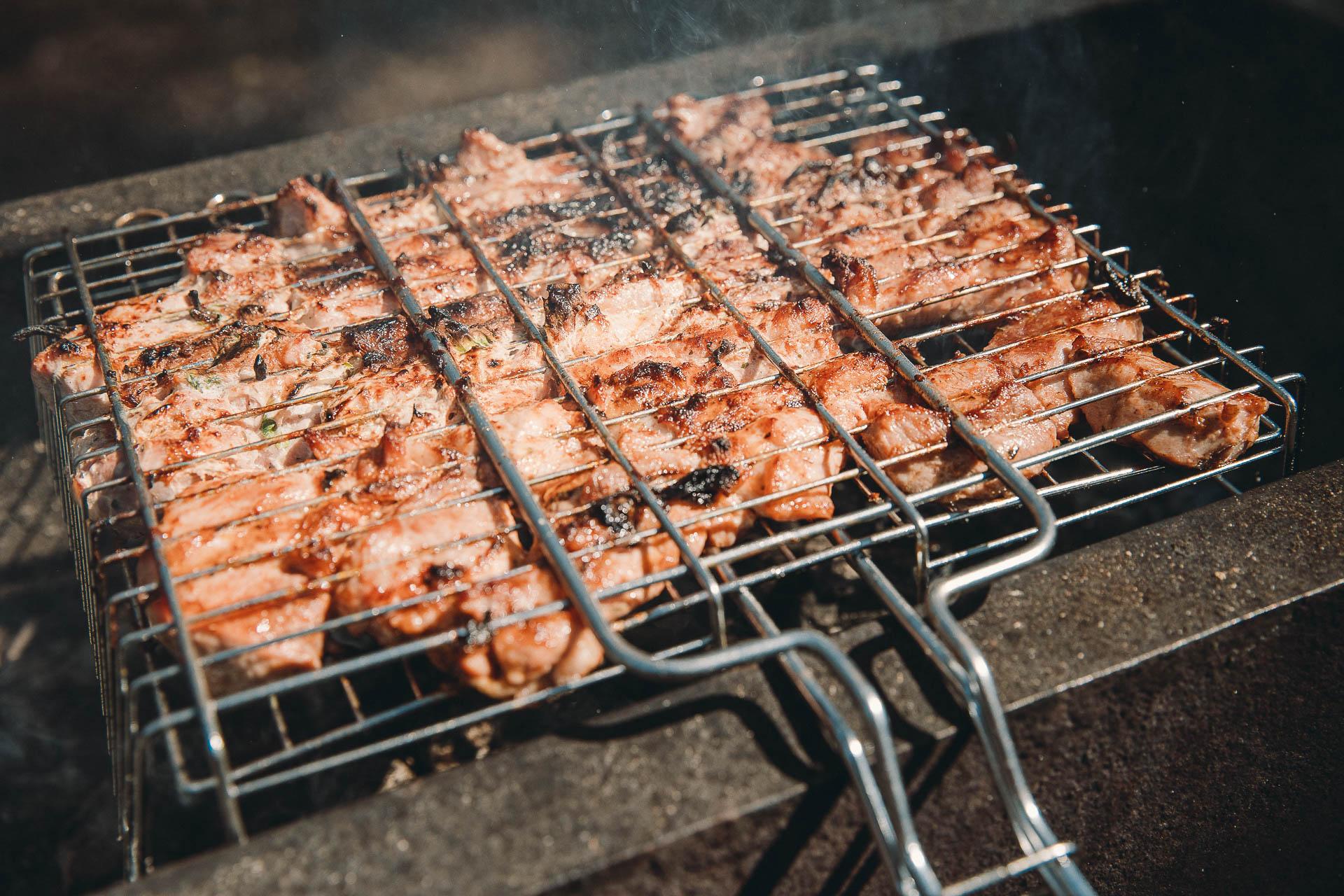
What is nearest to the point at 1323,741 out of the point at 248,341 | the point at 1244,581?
the point at 1244,581

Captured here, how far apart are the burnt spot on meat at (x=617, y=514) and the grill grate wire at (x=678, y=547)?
0.27 feet

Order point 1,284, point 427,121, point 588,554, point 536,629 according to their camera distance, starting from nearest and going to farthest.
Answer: point 536,629 → point 588,554 → point 1,284 → point 427,121

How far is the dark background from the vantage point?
4.54 meters

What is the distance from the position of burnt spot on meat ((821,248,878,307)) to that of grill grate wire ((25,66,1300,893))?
0.24 feet

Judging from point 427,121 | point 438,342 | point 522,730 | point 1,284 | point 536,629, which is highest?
point 427,121

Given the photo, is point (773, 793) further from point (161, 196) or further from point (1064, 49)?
point (1064, 49)

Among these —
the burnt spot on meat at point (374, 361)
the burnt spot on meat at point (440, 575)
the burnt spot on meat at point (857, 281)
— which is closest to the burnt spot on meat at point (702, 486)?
the burnt spot on meat at point (440, 575)

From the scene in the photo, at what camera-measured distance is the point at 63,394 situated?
3.65 metres

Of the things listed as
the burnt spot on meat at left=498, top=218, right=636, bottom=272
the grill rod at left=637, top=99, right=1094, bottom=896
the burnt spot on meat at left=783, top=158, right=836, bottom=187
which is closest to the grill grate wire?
the grill rod at left=637, top=99, right=1094, bottom=896

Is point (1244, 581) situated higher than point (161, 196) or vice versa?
point (161, 196)

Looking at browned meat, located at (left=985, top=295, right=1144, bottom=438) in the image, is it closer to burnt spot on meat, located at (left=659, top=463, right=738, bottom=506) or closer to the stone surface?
the stone surface

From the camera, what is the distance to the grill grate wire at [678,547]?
2365mm

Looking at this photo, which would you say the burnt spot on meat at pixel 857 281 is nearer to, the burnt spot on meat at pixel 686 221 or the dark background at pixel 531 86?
the burnt spot on meat at pixel 686 221

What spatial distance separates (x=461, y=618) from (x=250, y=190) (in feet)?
11.4
